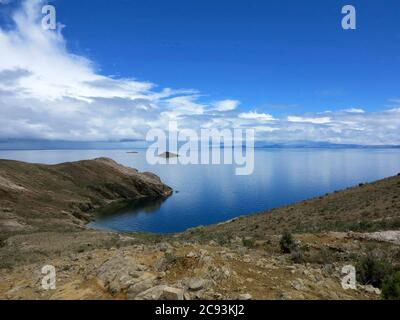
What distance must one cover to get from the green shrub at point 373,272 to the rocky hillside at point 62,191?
4392cm

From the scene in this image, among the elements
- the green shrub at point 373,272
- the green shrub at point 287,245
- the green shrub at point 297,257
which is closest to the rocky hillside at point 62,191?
the green shrub at point 287,245

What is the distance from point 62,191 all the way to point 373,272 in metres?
103

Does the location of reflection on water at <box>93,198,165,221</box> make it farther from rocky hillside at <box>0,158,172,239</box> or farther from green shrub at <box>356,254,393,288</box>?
green shrub at <box>356,254,393,288</box>

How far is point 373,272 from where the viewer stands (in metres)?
12.4

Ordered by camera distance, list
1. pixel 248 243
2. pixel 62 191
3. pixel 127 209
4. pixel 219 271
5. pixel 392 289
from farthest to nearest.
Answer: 1. pixel 127 209
2. pixel 62 191
3. pixel 248 243
4. pixel 219 271
5. pixel 392 289

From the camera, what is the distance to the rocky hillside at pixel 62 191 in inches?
2582

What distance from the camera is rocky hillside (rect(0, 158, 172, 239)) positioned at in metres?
65.6

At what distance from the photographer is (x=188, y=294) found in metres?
9.79

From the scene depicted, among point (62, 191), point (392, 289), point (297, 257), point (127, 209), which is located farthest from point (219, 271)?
point (62, 191)

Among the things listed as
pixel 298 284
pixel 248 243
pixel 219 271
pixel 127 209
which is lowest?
pixel 127 209

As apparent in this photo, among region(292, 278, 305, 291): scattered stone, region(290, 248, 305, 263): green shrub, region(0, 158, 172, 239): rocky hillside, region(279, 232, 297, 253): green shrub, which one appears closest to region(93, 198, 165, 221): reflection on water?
region(0, 158, 172, 239): rocky hillside

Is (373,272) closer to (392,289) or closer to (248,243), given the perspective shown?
(392,289)
